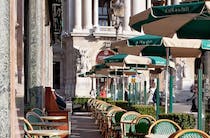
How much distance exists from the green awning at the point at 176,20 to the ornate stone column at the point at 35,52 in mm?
2368

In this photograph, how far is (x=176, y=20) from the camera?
7.31 m

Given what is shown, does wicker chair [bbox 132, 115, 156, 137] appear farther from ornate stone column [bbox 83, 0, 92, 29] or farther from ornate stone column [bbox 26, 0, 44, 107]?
ornate stone column [bbox 83, 0, 92, 29]

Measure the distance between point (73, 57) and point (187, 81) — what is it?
40.4 ft

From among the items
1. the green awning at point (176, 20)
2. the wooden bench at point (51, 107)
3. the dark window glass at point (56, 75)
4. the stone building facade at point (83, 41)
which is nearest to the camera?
the green awning at point (176, 20)

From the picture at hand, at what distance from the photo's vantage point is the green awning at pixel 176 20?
656cm

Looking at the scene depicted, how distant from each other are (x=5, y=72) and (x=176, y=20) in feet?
13.1

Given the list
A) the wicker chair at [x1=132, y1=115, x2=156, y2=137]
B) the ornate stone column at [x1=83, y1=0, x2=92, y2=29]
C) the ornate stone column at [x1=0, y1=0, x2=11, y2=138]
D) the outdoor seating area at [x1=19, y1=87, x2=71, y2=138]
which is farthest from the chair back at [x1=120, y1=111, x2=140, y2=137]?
the ornate stone column at [x1=83, y1=0, x2=92, y2=29]

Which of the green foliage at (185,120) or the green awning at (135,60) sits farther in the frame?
the green awning at (135,60)

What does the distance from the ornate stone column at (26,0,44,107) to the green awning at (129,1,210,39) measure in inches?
93.2

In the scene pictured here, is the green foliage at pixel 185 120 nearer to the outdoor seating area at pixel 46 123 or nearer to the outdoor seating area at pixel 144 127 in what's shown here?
the outdoor seating area at pixel 144 127

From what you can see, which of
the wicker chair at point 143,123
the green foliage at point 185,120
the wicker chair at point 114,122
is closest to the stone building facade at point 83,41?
the wicker chair at point 114,122

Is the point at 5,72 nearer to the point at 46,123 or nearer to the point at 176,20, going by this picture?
the point at 176,20

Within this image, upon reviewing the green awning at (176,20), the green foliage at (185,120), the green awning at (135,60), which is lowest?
the green foliage at (185,120)

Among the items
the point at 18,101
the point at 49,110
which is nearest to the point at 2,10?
the point at 18,101
